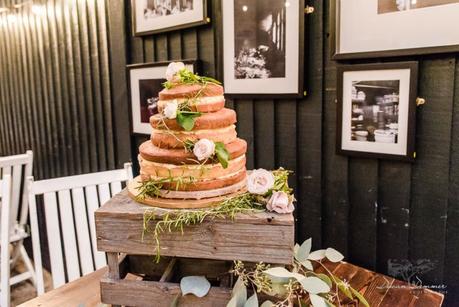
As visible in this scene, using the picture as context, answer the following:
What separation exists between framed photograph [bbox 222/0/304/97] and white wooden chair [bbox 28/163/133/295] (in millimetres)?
721

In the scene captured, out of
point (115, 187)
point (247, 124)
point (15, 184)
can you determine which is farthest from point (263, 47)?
point (15, 184)

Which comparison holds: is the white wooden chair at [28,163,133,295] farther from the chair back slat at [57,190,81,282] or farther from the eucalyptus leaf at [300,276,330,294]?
the eucalyptus leaf at [300,276,330,294]

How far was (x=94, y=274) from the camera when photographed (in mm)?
1390

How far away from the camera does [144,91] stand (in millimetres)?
2172

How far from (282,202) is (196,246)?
211mm

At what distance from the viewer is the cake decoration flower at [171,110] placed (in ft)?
2.80

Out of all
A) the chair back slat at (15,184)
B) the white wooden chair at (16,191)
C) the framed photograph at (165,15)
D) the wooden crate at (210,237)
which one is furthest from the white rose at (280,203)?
the chair back slat at (15,184)

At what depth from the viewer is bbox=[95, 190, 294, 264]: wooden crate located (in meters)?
0.81

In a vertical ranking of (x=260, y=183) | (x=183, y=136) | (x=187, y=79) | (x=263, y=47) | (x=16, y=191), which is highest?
(x=263, y=47)

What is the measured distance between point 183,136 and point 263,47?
0.85m

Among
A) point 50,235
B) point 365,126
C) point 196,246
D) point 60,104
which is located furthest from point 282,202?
point 60,104

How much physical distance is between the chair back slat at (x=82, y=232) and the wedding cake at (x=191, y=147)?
98 centimetres

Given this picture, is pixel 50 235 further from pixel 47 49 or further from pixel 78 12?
pixel 47 49

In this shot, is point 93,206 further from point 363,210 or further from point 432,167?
point 432,167
